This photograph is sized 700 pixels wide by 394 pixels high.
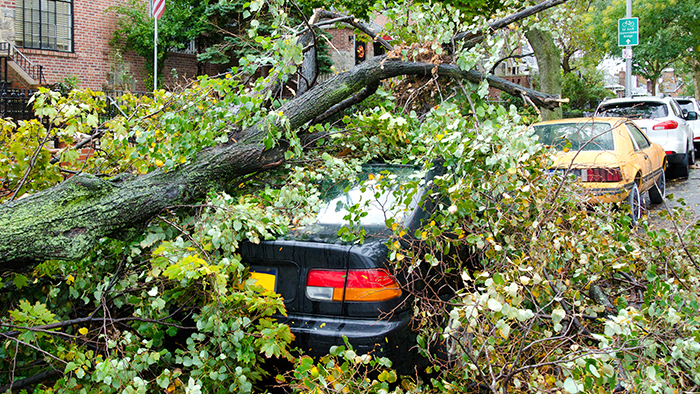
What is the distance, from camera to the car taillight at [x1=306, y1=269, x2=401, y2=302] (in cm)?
287

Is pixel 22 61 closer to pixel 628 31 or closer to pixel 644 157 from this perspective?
pixel 644 157

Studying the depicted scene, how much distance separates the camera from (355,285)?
288 cm

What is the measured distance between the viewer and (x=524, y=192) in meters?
3.40

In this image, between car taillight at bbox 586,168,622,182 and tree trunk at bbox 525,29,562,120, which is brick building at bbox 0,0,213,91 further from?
car taillight at bbox 586,168,622,182

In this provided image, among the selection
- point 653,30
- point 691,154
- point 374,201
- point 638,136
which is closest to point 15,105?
point 374,201

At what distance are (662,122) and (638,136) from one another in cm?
392

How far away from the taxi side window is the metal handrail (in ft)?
49.3

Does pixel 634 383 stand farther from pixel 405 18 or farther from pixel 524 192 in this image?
pixel 405 18

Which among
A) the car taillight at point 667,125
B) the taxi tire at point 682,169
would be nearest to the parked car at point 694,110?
the taxi tire at point 682,169

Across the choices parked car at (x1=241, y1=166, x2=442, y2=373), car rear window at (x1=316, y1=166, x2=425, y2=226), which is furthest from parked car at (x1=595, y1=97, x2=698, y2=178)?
parked car at (x1=241, y1=166, x2=442, y2=373)

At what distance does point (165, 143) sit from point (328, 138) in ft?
4.75

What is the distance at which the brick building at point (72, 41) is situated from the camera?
53.2 ft

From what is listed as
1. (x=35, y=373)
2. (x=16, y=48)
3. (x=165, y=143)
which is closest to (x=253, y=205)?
(x=165, y=143)

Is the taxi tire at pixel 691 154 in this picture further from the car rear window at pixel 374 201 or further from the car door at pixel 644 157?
the car rear window at pixel 374 201
